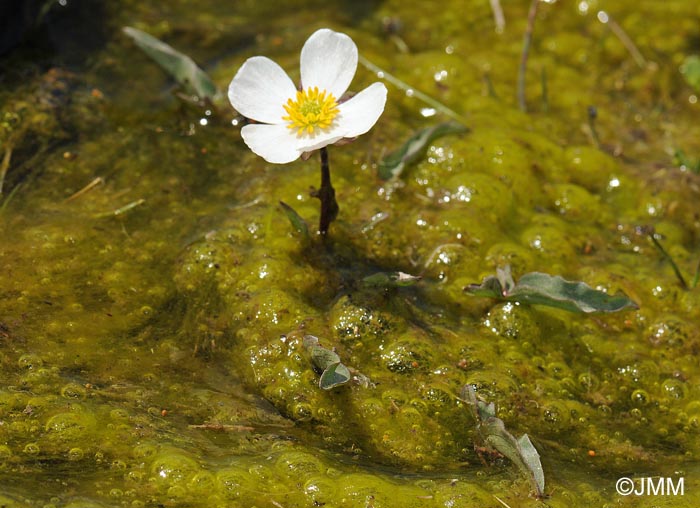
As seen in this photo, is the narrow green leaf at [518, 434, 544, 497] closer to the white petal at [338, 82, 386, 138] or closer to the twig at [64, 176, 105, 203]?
the white petal at [338, 82, 386, 138]

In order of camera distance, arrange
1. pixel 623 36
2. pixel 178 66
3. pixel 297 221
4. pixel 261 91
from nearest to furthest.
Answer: pixel 261 91 → pixel 297 221 → pixel 178 66 → pixel 623 36

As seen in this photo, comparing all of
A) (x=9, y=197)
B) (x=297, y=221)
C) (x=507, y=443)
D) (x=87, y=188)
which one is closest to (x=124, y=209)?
(x=87, y=188)

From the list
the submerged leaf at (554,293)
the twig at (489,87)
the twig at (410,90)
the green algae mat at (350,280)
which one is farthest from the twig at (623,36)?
the submerged leaf at (554,293)

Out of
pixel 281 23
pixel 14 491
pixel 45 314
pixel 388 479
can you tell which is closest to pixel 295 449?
pixel 388 479

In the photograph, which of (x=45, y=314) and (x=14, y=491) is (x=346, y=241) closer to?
(x=45, y=314)

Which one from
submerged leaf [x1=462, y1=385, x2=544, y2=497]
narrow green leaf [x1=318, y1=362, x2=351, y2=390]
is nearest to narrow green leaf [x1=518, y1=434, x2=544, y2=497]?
submerged leaf [x1=462, y1=385, x2=544, y2=497]

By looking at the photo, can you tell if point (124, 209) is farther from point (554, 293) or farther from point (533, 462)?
point (533, 462)
